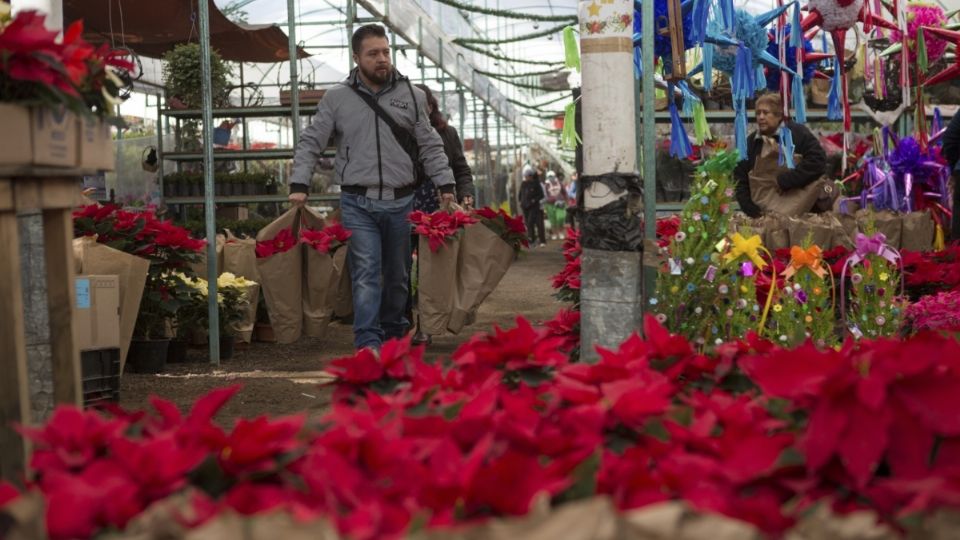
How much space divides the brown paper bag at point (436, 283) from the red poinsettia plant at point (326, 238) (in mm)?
474

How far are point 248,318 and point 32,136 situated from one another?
5.67 metres

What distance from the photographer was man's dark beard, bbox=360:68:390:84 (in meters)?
6.16

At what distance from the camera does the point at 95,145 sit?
253 cm

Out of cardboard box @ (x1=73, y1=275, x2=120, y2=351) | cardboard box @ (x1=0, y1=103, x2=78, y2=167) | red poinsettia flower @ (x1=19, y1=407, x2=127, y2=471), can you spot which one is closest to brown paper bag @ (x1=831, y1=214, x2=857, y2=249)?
cardboard box @ (x1=73, y1=275, x2=120, y2=351)

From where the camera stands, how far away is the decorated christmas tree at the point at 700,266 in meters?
4.60

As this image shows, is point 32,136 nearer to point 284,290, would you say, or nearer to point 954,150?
point 284,290

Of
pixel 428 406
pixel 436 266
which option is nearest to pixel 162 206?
pixel 436 266

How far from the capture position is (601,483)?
62.6 inches

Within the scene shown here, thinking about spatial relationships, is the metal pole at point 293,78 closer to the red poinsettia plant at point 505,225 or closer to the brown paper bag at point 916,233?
the red poinsettia plant at point 505,225

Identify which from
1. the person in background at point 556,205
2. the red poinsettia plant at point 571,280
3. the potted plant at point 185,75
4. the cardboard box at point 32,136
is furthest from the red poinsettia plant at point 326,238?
the person in background at point 556,205

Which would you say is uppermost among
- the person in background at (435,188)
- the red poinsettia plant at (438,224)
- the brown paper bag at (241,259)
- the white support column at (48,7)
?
the white support column at (48,7)

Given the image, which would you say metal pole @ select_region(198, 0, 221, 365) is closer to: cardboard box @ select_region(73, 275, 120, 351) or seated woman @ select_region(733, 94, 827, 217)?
cardboard box @ select_region(73, 275, 120, 351)

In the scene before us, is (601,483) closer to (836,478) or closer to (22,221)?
(836,478)

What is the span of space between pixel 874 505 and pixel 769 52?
19.2 feet
